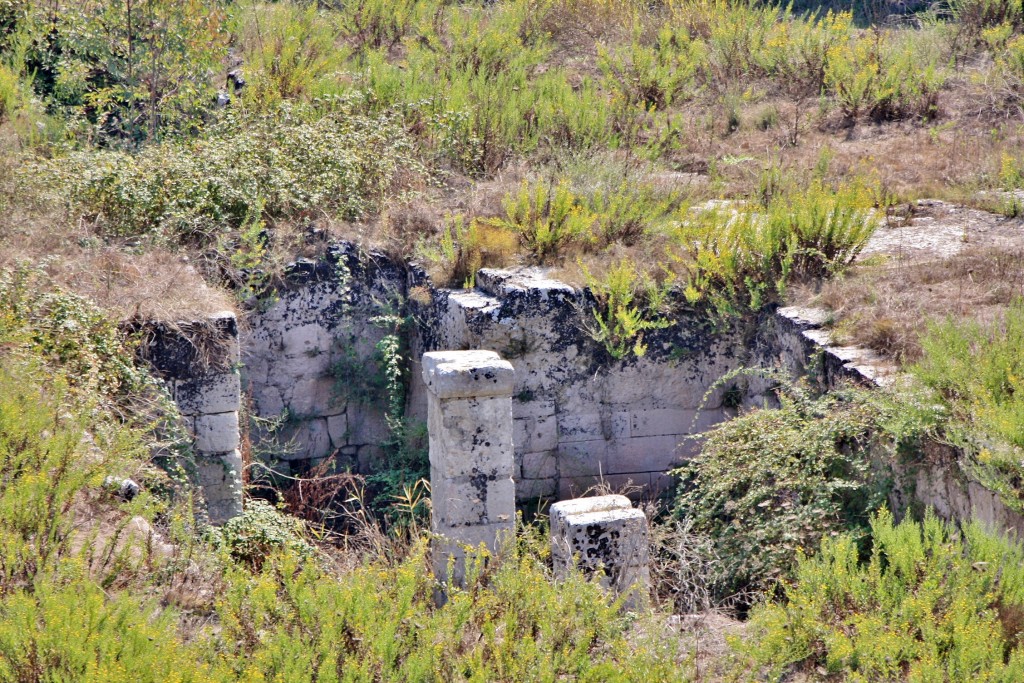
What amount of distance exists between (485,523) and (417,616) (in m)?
1.83

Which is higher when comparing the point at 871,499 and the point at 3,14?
the point at 3,14

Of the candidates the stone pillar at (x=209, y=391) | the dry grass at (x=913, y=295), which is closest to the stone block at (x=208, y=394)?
the stone pillar at (x=209, y=391)

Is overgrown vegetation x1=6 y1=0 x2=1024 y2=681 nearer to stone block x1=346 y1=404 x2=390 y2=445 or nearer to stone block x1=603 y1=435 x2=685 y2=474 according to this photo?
stone block x1=346 y1=404 x2=390 y2=445

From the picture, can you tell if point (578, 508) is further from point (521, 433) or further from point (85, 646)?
point (85, 646)

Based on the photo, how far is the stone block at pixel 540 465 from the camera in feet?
23.6

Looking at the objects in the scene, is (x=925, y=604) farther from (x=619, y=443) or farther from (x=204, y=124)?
(x=204, y=124)

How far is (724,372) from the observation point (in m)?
7.36

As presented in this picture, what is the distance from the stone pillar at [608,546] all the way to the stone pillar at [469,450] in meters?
0.46

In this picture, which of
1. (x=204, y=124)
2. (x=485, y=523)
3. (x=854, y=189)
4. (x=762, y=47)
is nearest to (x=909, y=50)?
(x=762, y=47)

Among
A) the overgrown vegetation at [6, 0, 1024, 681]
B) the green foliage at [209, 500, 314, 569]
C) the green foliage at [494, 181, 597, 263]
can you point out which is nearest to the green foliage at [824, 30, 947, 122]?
the overgrown vegetation at [6, 0, 1024, 681]

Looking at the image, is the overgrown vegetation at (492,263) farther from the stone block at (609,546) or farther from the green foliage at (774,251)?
the stone block at (609,546)

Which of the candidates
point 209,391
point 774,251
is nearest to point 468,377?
point 209,391

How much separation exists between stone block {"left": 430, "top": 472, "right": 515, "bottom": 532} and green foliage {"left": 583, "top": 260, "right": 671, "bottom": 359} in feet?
5.92

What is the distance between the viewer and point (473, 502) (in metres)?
5.52
